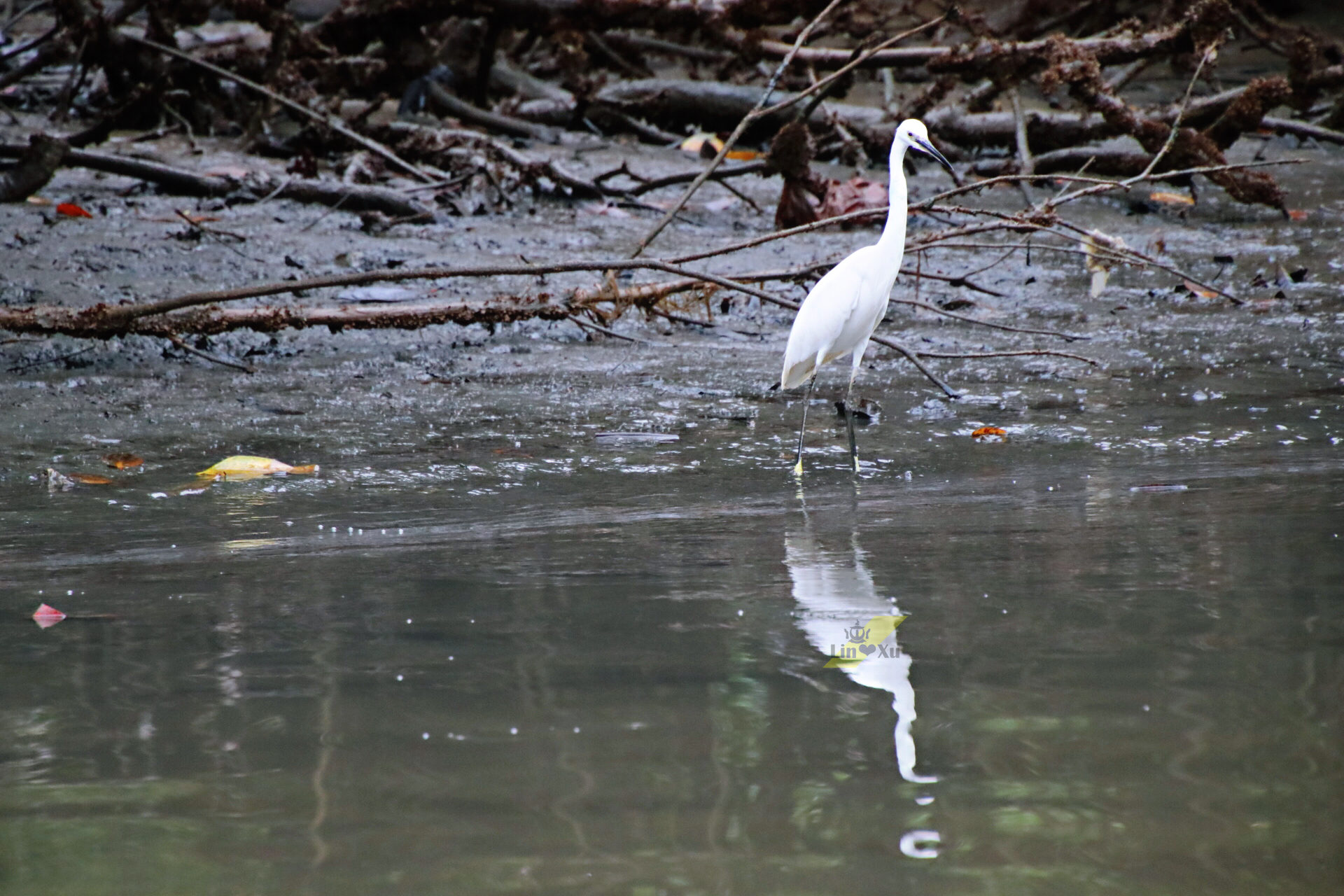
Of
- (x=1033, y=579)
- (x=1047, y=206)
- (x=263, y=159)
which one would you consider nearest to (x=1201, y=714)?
(x=1033, y=579)

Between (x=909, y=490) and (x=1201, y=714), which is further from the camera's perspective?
(x=909, y=490)

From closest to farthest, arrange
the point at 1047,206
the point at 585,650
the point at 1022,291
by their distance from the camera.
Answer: the point at 585,650 < the point at 1047,206 < the point at 1022,291

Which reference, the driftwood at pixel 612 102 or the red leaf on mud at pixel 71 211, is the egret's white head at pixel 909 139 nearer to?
the driftwood at pixel 612 102

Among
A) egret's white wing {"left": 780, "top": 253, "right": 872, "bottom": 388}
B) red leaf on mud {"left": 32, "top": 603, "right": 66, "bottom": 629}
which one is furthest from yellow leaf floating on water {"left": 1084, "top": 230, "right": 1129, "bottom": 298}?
red leaf on mud {"left": 32, "top": 603, "right": 66, "bottom": 629}

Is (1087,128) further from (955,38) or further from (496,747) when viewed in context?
(496,747)

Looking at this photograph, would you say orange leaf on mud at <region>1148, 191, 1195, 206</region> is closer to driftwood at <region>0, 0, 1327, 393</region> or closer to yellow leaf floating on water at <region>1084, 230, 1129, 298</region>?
driftwood at <region>0, 0, 1327, 393</region>

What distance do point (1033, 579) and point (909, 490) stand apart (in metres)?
1.15

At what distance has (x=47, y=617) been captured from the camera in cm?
281

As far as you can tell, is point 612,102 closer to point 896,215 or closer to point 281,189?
point 281,189

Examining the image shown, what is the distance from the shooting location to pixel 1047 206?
17.8 ft

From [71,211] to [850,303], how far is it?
470 cm

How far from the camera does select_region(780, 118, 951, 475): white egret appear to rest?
16.7ft

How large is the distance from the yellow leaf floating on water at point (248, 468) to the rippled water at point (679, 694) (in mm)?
359

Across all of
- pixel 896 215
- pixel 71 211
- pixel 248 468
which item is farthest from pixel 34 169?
pixel 896 215
